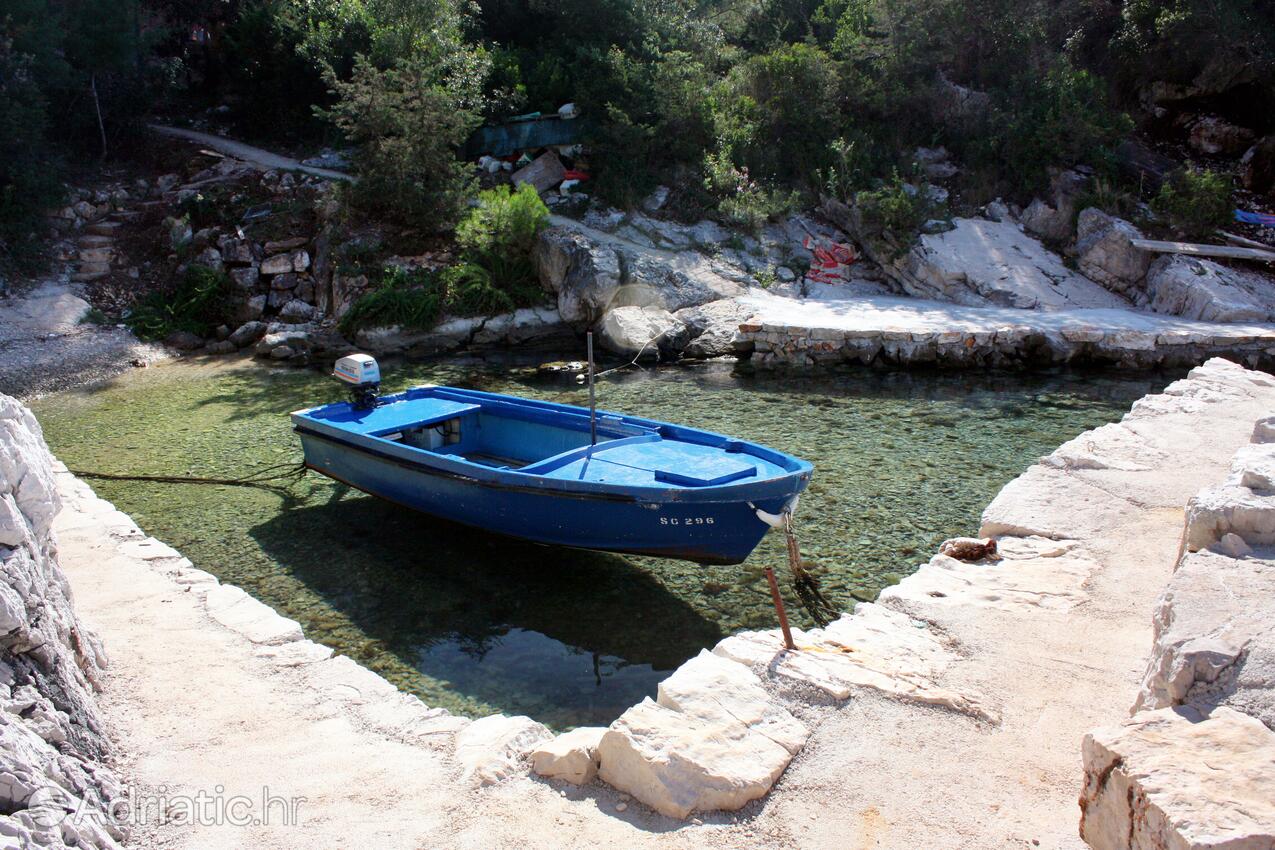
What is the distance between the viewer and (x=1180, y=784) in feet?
Answer: 9.14

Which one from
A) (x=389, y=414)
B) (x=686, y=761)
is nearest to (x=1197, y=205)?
(x=389, y=414)

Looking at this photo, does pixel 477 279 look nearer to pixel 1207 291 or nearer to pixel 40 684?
pixel 1207 291

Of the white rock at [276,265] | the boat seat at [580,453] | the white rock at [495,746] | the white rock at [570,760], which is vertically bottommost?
the white rock at [495,746]

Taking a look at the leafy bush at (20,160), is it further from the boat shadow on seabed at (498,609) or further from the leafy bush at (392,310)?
the boat shadow on seabed at (498,609)

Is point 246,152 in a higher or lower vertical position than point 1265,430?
higher

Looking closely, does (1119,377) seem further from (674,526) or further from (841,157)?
(674,526)

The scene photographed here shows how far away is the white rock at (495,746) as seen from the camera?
4.23 metres

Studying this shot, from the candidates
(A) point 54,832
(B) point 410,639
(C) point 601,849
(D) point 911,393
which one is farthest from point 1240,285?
(A) point 54,832

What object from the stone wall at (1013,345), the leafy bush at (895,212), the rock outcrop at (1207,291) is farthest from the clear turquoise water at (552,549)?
the leafy bush at (895,212)

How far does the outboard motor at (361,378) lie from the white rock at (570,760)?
19.8 feet

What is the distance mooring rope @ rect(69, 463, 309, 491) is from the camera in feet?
32.5

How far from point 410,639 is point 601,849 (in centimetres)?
340

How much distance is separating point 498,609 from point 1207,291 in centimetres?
1307

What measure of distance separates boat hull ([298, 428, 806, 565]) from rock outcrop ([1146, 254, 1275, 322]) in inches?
439
